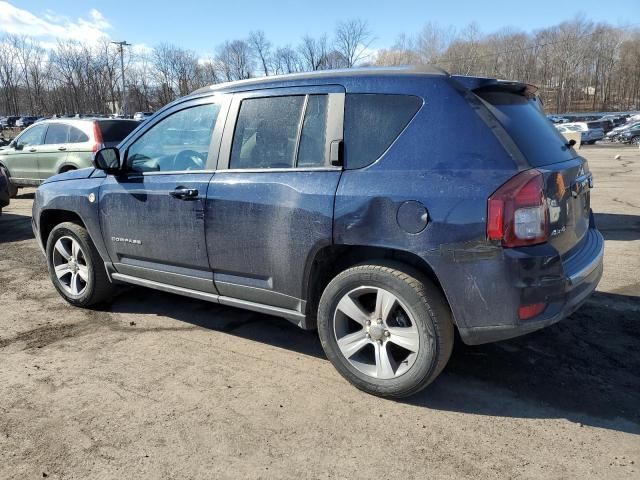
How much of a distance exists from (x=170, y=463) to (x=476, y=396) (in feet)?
5.94

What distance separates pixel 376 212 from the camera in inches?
116

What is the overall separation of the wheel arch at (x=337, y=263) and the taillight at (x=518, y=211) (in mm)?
459

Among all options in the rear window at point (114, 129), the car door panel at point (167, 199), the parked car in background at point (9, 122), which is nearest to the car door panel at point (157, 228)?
the car door panel at point (167, 199)

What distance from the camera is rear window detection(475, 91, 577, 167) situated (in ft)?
9.43

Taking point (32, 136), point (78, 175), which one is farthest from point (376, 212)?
point (32, 136)

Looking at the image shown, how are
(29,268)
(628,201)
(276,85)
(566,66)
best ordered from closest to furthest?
(276,85) → (29,268) → (628,201) → (566,66)

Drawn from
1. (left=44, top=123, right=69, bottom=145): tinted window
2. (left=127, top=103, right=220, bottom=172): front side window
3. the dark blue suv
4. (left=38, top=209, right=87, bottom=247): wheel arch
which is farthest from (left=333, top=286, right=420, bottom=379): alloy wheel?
(left=44, top=123, right=69, bottom=145): tinted window

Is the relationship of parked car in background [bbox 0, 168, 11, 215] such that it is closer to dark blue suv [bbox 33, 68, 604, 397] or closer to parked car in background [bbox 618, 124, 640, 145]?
dark blue suv [bbox 33, 68, 604, 397]

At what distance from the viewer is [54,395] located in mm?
3309

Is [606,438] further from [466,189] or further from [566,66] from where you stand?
[566,66]

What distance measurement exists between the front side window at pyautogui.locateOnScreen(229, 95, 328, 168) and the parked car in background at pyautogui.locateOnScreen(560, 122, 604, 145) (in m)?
39.4

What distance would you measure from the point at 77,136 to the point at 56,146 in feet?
2.67

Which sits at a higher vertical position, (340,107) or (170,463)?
(340,107)

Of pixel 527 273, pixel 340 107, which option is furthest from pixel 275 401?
pixel 340 107
